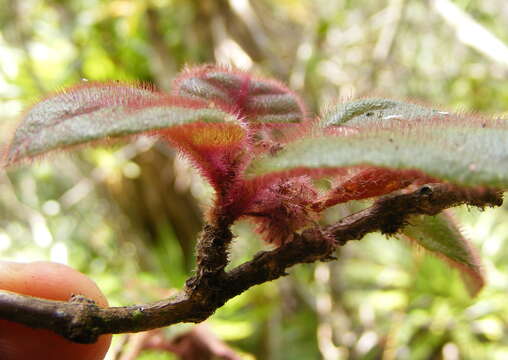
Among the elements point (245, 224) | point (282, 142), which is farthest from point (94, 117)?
point (245, 224)

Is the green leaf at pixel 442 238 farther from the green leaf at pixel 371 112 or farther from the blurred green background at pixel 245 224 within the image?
the blurred green background at pixel 245 224

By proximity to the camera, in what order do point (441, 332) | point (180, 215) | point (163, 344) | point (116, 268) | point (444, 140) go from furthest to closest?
point (180, 215), point (116, 268), point (441, 332), point (163, 344), point (444, 140)

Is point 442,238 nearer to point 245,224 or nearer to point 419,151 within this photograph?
point 419,151

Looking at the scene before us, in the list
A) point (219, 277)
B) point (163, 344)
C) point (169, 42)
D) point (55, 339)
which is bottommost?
point (163, 344)

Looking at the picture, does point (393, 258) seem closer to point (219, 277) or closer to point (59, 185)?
point (219, 277)

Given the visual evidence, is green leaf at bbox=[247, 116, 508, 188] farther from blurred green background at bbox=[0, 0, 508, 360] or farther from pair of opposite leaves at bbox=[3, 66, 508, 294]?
blurred green background at bbox=[0, 0, 508, 360]

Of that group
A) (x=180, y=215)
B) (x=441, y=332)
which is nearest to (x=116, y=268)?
(x=180, y=215)

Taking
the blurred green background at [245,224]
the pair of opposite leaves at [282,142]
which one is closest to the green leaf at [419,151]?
the pair of opposite leaves at [282,142]
